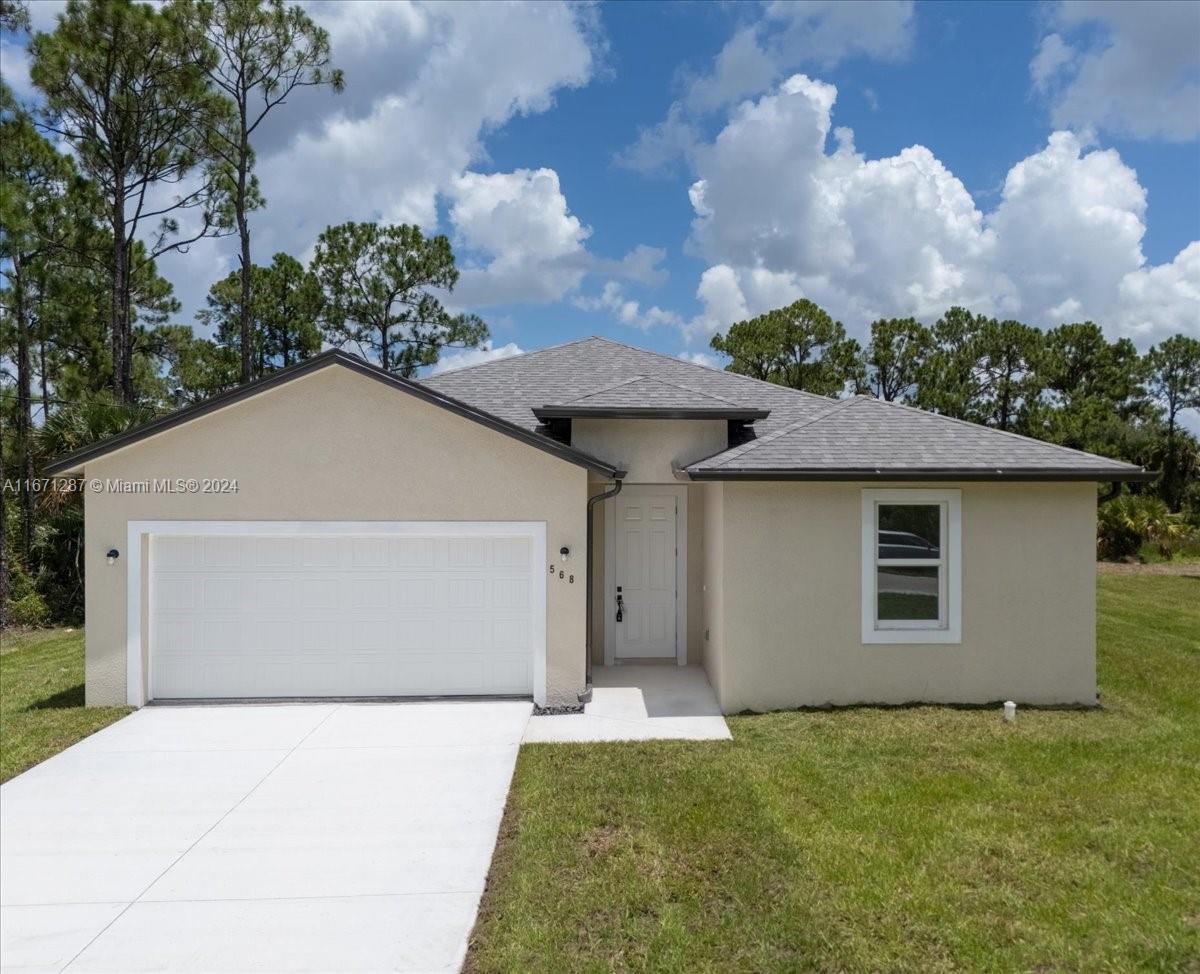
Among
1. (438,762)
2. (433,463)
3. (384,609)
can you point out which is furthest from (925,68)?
(438,762)

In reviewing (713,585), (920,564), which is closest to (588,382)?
(713,585)

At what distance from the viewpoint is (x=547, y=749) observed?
25.4 ft

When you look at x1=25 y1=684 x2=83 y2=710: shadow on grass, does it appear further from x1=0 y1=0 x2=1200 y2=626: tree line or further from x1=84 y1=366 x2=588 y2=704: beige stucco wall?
x1=0 y1=0 x2=1200 y2=626: tree line

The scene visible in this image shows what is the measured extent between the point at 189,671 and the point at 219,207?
706 inches

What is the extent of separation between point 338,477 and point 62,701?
17.2 feet

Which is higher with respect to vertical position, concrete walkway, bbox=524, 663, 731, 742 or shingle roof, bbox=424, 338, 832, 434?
shingle roof, bbox=424, 338, 832, 434

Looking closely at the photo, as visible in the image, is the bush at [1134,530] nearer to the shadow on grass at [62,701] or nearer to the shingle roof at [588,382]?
the shingle roof at [588,382]

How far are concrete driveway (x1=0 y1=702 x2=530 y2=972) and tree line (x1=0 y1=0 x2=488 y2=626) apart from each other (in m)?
11.4

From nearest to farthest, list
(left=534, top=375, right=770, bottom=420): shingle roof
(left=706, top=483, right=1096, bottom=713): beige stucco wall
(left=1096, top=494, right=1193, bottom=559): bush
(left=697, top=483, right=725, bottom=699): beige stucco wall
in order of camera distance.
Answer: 1. (left=706, top=483, right=1096, bottom=713): beige stucco wall
2. (left=697, top=483, right=725, bottom=699): beige stucco wall
3. (left=534, top=375, right=770, bottom=420): shingle roof
4. (left=1096, top=494, right=1193, bottom=559): bush

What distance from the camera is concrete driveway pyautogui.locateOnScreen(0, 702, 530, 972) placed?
176 inches

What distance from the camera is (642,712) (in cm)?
905

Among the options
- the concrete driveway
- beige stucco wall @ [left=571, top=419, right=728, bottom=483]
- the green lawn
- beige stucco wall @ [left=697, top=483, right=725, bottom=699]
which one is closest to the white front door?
beige stucco wall @ [left=697, top=483, right=725, bottom=699]

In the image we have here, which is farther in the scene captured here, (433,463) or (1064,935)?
(433,463)

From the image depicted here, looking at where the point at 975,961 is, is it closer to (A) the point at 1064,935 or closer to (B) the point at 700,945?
(A) the point at 1064,935
